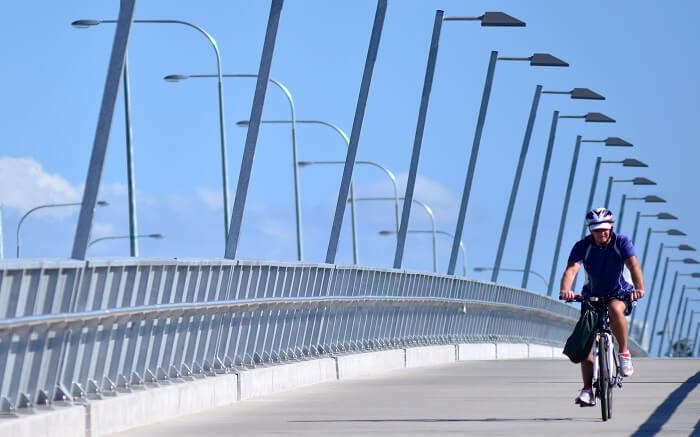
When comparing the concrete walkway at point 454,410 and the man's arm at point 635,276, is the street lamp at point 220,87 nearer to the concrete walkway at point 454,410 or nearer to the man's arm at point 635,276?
the concrete walkway at point 454,410

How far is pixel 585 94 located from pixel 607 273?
35.0 meters

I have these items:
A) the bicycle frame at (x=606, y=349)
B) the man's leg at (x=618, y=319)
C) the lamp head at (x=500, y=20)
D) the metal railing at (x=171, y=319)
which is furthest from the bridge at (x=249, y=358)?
the lamp head at (x=500, y=20)

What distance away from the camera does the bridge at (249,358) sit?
14.8 meters

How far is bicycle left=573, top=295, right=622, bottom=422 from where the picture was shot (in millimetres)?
17047

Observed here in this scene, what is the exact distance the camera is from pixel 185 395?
60.3ft

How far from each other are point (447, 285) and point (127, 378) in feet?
80.5

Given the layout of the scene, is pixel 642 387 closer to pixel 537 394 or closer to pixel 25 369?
pixel 537 394

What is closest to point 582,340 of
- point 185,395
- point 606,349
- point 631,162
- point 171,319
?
point 606,349

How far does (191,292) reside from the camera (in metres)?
19.5

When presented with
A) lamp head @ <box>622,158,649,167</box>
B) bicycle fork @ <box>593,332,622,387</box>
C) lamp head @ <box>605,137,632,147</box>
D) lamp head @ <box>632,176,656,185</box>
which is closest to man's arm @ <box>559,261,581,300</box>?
bicycle fork @ <box>593,332,622,387</box>

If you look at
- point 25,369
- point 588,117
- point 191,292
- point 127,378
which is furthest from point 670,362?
point 588,117

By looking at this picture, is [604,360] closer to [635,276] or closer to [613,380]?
[613,380]

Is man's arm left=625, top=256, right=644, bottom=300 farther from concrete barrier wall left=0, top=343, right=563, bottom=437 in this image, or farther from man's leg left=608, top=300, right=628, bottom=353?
concrete barrier wall left=0, top=343, right=563, bottom=437

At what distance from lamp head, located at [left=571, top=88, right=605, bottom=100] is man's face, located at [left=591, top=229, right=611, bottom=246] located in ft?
112
